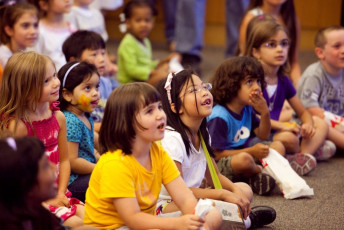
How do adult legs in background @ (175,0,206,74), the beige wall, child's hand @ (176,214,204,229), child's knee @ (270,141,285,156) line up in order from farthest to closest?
the beige wall → adult legs in background @ (175,0,206,74) → child's knee @ (270,141,285,156) → child's hand @ (176,214,204,229)

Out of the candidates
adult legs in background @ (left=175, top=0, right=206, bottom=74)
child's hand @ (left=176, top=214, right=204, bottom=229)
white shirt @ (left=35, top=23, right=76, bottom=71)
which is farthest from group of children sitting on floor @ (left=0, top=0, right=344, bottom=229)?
adult legs in background @ (left=175, top=0, right=206, bottom=74)

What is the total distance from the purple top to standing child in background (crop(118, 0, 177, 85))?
112cm

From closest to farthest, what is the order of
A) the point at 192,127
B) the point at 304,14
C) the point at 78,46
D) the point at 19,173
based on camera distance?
the point at 19,173 → the point at 192,127 → the point at 78,46 → the point at 304,14

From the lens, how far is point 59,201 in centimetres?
217

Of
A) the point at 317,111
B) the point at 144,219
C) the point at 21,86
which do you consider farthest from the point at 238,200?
the point at 317,111

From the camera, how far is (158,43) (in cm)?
655

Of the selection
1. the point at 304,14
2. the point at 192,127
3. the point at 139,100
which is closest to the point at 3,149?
the point at 139,100

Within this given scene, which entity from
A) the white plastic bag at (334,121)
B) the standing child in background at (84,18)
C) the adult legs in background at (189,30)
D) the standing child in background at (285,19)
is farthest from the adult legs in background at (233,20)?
the white plastic bag at (334,121)

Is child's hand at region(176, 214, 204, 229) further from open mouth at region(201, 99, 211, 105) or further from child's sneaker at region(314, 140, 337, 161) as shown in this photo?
child's sneaker at region(314, 140, 337, 161)

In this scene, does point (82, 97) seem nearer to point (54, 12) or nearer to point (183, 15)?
point (54, 12)

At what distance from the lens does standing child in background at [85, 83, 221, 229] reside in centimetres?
182

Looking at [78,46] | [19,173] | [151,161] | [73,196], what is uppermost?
[78,46]

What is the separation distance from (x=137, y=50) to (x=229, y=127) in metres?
1.62

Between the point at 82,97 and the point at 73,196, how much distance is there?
16.1 inches
